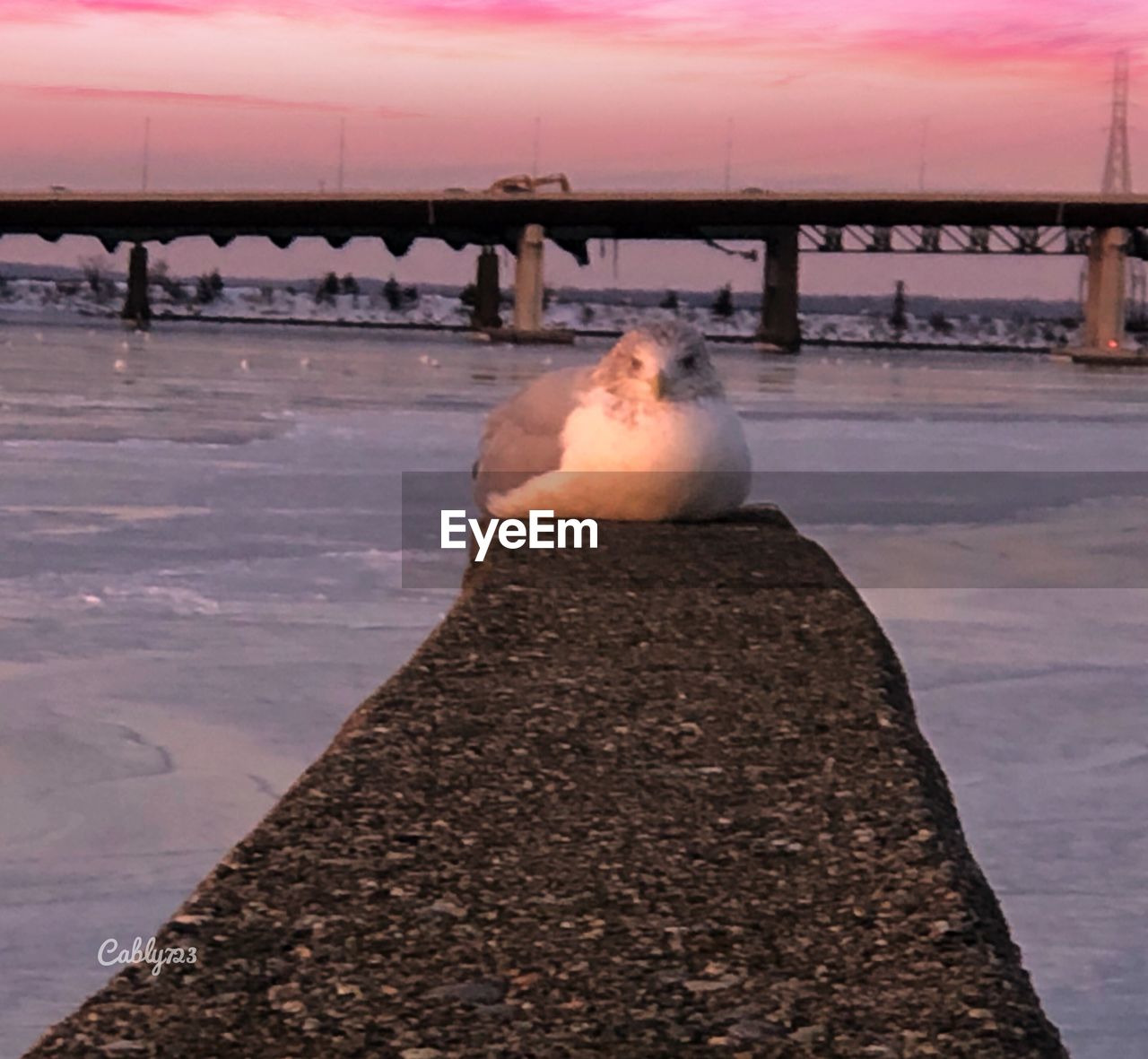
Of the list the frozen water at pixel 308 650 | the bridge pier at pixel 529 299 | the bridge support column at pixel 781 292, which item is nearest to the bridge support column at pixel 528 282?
the bridge pier at pixel 529 299

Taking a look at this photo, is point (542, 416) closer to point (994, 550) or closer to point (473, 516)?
point (473, 516)

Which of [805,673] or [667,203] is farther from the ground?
[667,203]

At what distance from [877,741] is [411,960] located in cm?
154

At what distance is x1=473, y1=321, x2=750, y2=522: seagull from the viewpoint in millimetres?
6848

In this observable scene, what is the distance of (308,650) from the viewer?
673 cm

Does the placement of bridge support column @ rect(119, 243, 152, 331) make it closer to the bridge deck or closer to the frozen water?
the bridge deck

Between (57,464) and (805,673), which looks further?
(57,464)

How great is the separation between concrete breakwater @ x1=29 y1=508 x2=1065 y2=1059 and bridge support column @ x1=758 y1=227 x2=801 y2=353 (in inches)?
2625

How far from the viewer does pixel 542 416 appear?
726cm

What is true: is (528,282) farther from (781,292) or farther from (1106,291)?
(1106,291)

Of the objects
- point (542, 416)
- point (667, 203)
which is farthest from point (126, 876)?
point (667, 203)

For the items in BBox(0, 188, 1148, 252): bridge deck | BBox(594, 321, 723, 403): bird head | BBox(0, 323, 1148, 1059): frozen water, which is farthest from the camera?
BBox(0, 188, 1148, 252): bridge deck

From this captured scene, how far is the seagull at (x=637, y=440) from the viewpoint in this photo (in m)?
6.85

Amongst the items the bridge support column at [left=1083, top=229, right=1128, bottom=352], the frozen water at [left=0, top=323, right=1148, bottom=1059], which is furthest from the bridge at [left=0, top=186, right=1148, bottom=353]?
the frozen water at [left=0, top=323, right=1148, bottom=1059]
